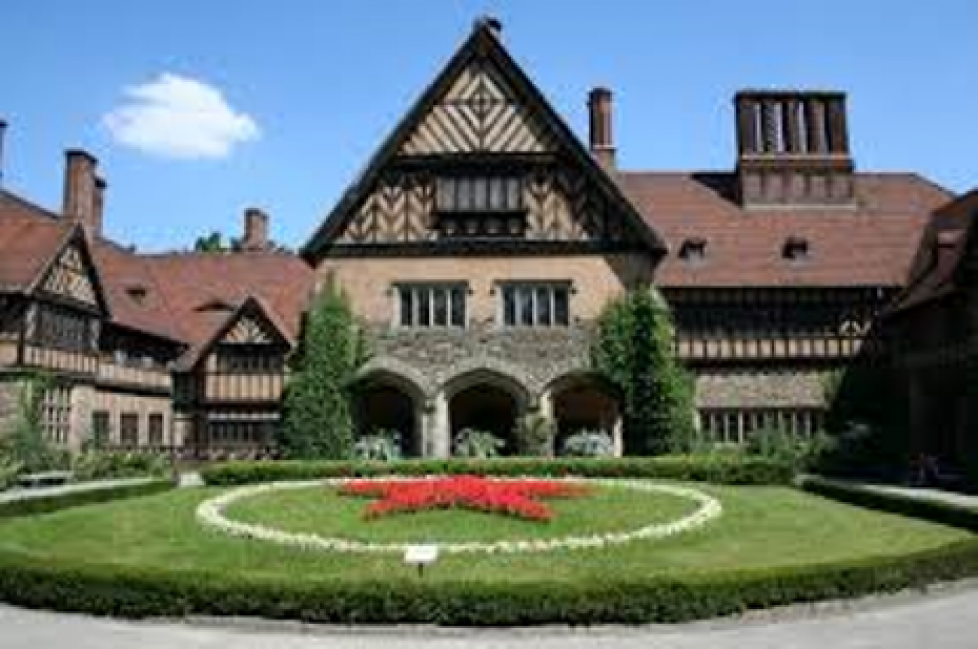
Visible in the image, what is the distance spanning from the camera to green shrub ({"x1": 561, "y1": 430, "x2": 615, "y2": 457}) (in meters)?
28.7

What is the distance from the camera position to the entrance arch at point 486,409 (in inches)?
1168

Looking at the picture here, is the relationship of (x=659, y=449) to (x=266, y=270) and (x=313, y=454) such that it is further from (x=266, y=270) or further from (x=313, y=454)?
(x=266, y=270)

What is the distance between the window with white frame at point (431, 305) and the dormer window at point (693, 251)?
→ 28.4 feet

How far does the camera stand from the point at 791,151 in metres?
37.5

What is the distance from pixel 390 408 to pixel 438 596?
65.2ft

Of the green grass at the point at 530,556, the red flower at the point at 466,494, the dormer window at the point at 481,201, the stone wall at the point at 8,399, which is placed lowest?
the green grass at the point at 530,556

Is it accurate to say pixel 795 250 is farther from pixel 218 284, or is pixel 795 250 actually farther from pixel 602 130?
pixel 218 284

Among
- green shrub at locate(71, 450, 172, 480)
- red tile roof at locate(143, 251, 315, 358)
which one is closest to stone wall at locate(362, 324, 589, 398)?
green shrub at locate(71, 450, 172, 480)

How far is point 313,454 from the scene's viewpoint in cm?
2861

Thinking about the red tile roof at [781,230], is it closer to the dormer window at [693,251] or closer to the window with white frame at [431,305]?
the dormer window at [693,251]

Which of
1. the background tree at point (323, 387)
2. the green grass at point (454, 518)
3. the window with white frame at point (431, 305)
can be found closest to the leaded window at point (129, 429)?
the background tree at point (323, 387)

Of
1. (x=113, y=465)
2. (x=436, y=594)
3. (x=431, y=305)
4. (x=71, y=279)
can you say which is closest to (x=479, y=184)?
(x=431, y=305)

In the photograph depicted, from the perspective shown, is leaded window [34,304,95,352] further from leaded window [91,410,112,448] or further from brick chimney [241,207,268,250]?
brick chimney [241,207,268,250]

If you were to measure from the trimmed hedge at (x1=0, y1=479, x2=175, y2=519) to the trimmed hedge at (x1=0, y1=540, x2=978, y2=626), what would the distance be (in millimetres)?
7732
